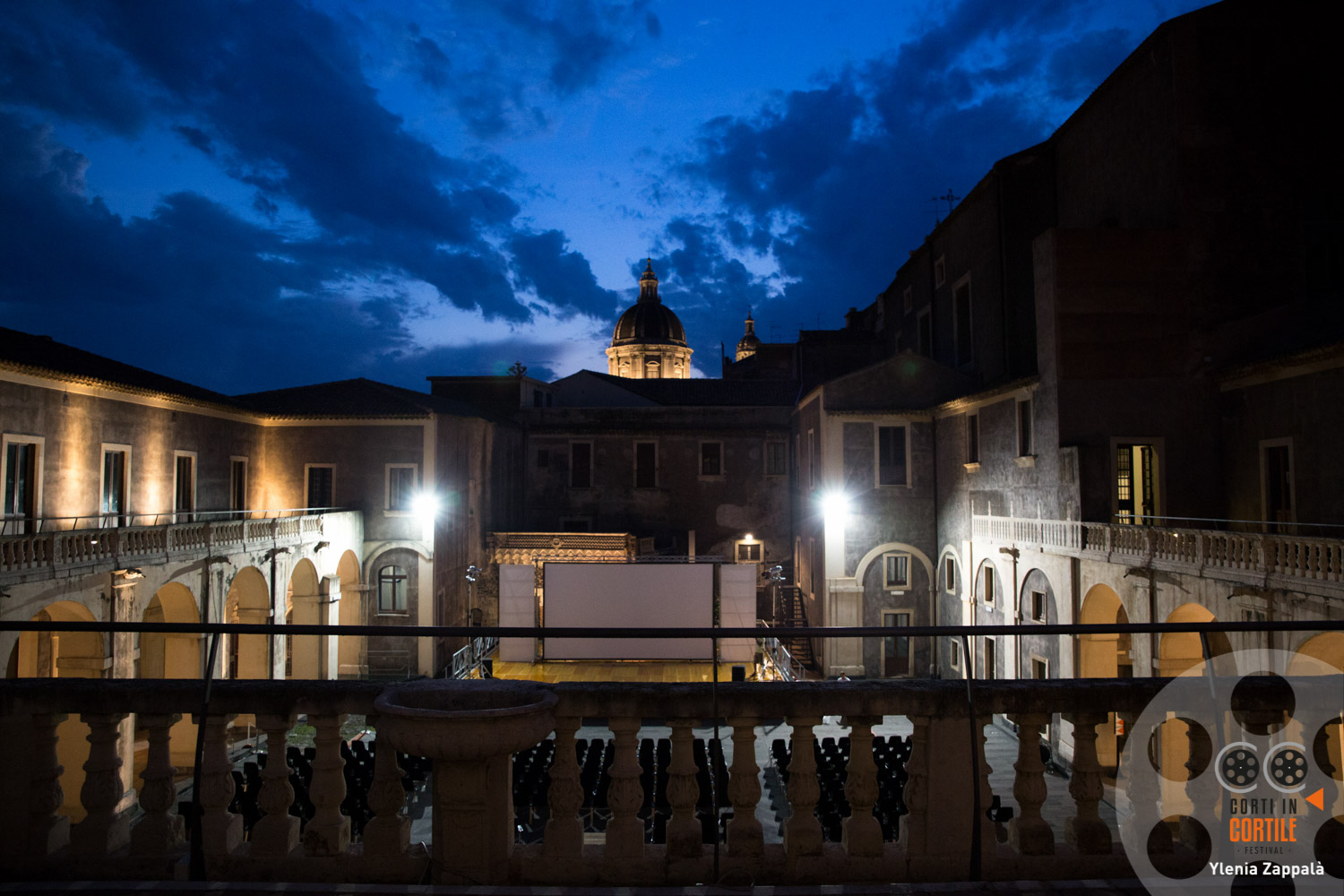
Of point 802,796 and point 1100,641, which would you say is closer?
point 802,796

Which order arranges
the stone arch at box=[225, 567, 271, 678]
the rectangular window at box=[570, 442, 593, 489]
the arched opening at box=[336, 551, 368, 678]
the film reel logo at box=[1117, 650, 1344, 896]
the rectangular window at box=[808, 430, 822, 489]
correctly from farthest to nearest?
the rectangular window at box=[570, 442, 593, 489] → the rectangular window at box=[808, 430, 822, 489] → the arched opening at box=[336, 551, 368, 678] → the stone arch at box=[225, 567, 271, 678] → the film reel logo at box=[1117, 650, 1344, 896]

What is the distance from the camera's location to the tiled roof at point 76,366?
1692 centimetres

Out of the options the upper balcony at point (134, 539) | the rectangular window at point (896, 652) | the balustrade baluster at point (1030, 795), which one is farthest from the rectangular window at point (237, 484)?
the balustrade baluster at point (1030, 795)

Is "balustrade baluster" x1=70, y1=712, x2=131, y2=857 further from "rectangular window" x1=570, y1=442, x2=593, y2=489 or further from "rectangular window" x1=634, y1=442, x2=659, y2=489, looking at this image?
"rectangular window" x1=570, y1=442, x2=593, y2=489

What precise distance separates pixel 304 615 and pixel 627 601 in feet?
33.9

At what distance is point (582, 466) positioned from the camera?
3544 cm

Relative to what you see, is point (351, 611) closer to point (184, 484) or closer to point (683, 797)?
point (184, 484)

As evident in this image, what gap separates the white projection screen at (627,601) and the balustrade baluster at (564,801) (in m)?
23.0

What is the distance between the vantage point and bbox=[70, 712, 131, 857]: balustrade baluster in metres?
3.61

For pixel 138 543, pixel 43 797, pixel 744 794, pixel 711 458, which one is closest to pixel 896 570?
pixel 711 458

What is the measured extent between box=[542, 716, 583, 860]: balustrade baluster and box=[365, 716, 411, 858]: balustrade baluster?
63 cm

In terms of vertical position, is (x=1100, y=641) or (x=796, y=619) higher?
(x=1100, y=641)

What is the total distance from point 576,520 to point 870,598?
13985 millimetres

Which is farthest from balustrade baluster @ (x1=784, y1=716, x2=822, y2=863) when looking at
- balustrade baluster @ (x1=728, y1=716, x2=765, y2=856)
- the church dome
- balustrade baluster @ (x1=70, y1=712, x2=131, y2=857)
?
the church dome
